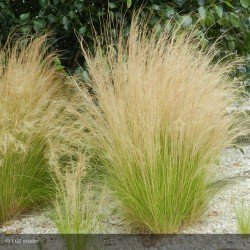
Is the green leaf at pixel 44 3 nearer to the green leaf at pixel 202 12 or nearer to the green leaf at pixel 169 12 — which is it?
the green leaf at pixel 169 12

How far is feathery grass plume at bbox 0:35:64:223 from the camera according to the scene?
10.4 ft

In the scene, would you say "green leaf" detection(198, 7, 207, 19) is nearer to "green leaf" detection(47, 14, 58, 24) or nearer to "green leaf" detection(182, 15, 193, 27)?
"green leaf" detection(182, 15, 193, 27)

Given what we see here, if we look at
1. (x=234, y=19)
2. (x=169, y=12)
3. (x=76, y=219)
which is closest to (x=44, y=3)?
(x=169, y=12)

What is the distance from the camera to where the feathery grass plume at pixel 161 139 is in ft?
9.27

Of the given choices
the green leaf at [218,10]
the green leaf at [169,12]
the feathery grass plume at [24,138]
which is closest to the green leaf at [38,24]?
the feathery grass plume at [24,138]

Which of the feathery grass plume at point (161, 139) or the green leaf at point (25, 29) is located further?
the green leaf at point (25, 29)

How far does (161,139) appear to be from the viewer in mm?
2930

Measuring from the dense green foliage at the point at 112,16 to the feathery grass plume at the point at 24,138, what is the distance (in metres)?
0.70

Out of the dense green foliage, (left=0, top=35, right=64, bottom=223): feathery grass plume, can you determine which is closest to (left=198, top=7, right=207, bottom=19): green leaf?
the dense green foliage

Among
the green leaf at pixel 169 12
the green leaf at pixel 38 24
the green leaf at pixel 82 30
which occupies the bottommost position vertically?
the green leaf at pixel 82 30

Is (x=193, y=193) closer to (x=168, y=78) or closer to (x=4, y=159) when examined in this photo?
(x=168, y=78)

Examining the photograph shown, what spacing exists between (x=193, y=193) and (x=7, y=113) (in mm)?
1242

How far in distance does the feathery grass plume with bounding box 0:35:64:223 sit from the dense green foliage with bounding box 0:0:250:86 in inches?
27.7

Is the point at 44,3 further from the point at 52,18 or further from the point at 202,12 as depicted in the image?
the point at 202,12
